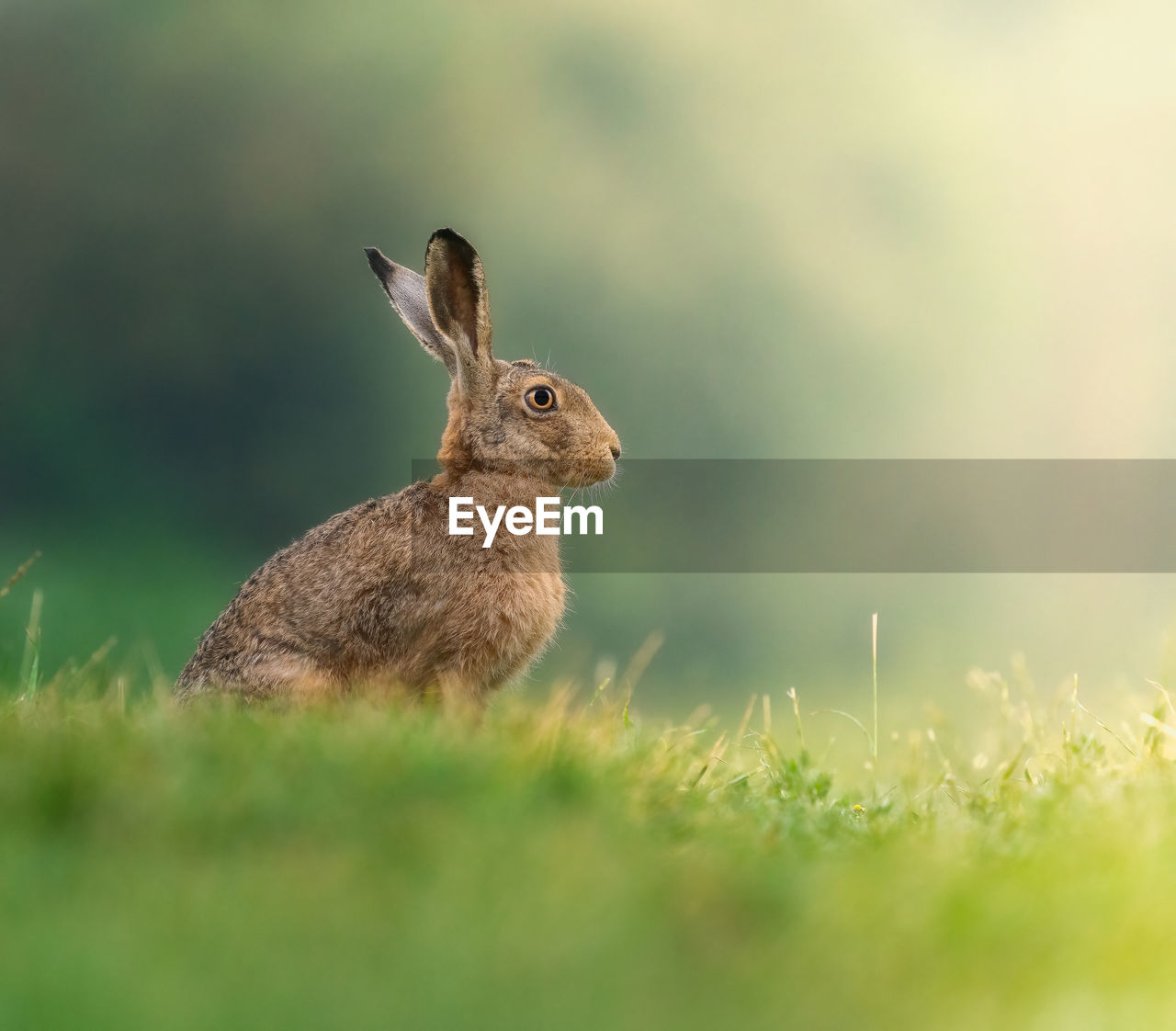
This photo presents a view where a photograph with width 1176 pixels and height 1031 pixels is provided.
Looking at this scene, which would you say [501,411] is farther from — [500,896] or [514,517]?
[500,896]

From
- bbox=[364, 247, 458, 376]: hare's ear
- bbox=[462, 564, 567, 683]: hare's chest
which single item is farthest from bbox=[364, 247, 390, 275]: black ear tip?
bbox=[462, 564, 567, 683]: hare's chest

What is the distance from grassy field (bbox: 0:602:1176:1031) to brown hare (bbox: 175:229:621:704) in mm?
1381

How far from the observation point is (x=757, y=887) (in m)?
3.90

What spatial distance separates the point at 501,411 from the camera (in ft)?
25.0

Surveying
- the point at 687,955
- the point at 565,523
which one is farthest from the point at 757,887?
the point at 565,523

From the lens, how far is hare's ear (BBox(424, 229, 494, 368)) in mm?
7184

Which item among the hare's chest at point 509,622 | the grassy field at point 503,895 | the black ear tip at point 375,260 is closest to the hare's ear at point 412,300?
the black ear tip at point 375,260

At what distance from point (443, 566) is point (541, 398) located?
1.26m

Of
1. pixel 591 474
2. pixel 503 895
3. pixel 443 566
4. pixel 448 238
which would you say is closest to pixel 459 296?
pixel 448 238

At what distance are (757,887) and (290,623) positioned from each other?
3635mm

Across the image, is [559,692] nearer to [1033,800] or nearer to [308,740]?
[308,740]

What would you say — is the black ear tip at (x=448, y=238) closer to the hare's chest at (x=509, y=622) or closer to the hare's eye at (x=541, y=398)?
the hare's eye at (x=541, y=398)

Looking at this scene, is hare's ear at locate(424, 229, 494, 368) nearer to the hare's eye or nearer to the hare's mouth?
the hare's eye

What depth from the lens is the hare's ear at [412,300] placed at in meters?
7.75
